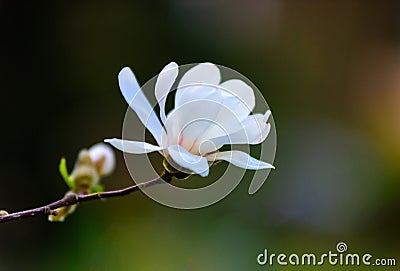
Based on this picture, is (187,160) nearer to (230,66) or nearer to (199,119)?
(199,119)

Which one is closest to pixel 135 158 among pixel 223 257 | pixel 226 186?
pixel 226 186

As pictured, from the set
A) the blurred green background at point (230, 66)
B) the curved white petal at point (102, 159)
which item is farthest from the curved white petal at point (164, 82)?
the blurred green background at point (230, 66)

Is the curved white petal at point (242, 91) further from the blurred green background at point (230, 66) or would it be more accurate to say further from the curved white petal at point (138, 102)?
the blurred green background at point (230, 66)

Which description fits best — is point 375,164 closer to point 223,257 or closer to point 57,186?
point 223,257

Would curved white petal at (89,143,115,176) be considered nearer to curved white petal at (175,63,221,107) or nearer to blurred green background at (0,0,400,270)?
curved white petal at (175,63,221,107)

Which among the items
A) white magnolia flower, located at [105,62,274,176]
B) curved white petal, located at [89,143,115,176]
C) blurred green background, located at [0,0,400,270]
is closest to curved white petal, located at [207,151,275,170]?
white magnolia flower, located at [105,62,274,176]

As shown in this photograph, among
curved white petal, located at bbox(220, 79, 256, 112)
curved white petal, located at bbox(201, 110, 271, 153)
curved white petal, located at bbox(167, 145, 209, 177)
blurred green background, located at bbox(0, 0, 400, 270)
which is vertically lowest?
curved white petal, located at bbox(167, 145, 209, 177)
